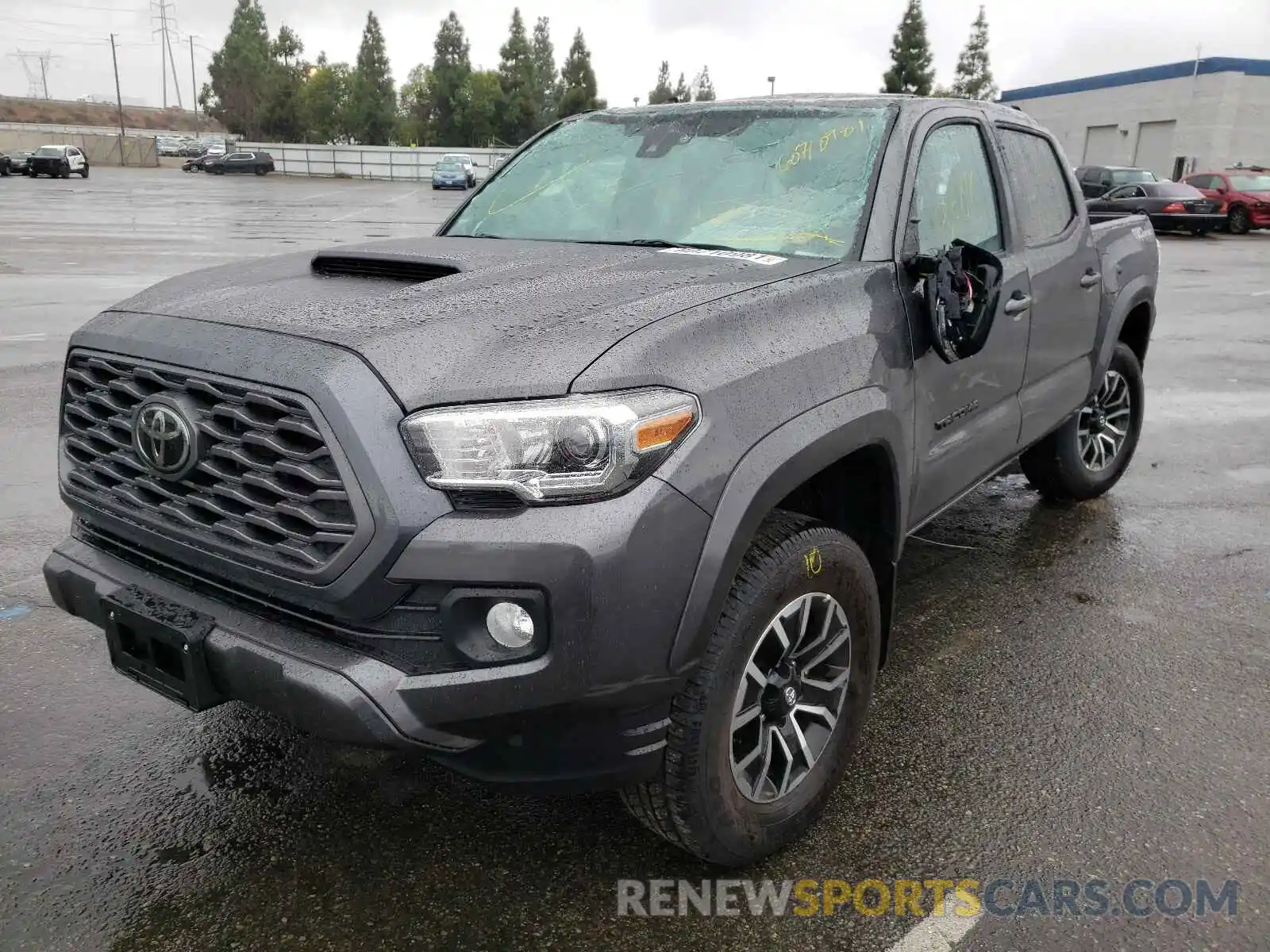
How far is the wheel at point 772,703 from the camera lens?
2.23 meters

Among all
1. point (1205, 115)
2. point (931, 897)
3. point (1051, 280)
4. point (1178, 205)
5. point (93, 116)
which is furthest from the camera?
point (93, 116)

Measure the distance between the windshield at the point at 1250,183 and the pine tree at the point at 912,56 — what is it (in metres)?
49.0

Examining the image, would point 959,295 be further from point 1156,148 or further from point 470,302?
point 1156,148

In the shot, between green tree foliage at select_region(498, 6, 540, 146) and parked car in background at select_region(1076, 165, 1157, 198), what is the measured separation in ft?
219

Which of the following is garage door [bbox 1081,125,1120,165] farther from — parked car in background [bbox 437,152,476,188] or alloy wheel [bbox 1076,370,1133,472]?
alloy wheel [bbox 1076,370,1133,472]

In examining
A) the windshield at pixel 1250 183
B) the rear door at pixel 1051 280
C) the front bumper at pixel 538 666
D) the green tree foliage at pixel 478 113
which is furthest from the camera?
the green tree foliage at pixel 478 113

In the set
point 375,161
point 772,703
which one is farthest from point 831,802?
point 375,161

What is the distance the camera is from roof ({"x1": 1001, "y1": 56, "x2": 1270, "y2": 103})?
1725 inches

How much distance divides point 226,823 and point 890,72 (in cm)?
7972

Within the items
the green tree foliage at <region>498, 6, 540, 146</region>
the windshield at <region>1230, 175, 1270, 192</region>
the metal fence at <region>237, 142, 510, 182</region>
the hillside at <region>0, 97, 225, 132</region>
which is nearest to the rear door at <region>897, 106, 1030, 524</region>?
the windshield at <region>1230, 175, 1270, 192</region>

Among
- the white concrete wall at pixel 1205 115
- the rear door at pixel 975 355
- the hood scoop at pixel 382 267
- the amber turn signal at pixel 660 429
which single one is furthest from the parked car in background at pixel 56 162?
the amber turn signal at pixel 660 429

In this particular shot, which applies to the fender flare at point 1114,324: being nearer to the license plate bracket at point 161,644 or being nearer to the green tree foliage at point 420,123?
the license plate bracket at point 161,644

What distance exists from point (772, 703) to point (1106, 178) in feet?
92.5

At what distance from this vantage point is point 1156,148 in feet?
157
